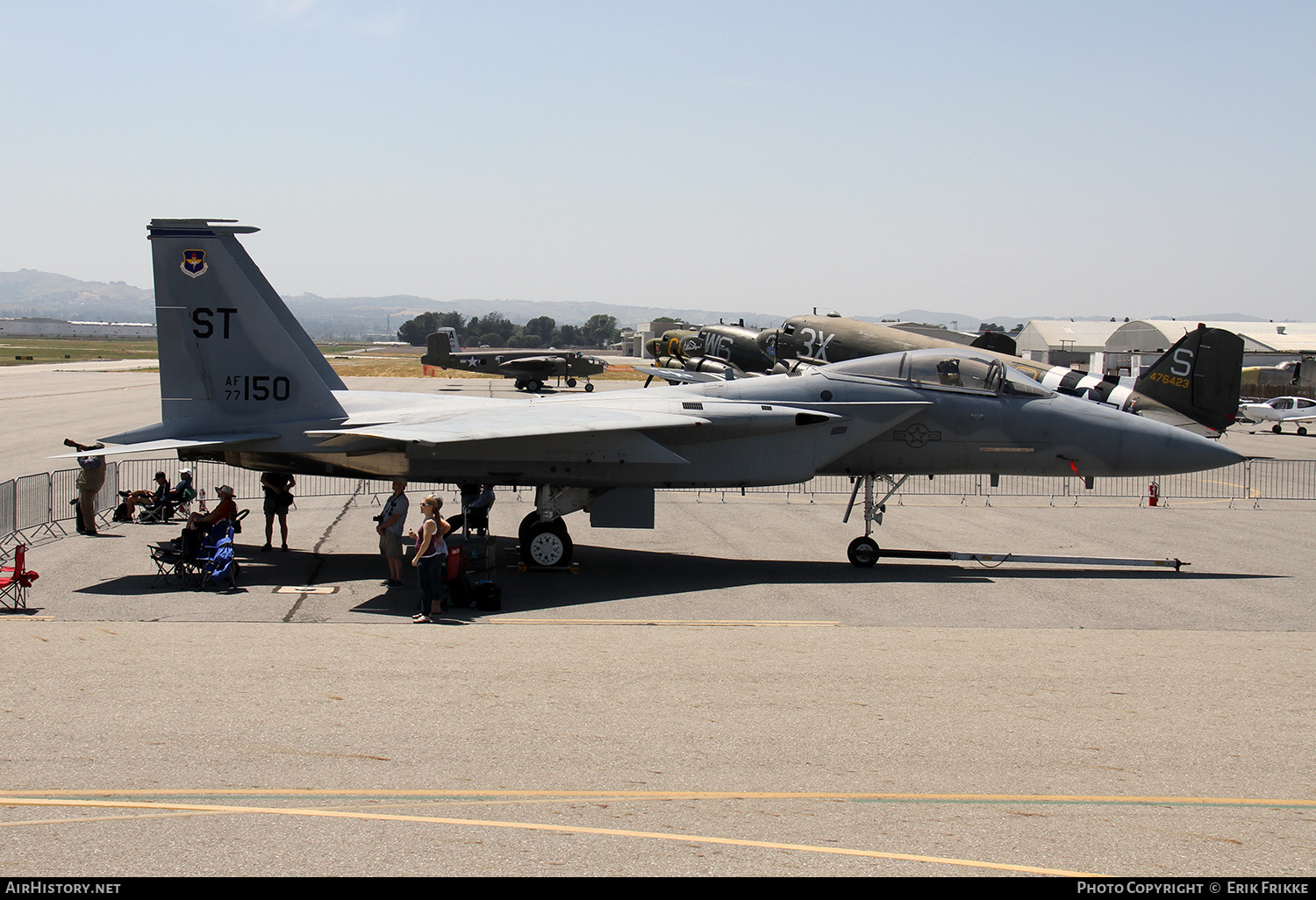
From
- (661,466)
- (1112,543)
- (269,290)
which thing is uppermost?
(269,290)

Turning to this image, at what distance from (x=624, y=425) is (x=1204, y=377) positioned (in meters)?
11.5

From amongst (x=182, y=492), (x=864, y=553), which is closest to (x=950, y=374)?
(x=864, y=553)

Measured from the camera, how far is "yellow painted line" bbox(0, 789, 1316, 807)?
5477 mm

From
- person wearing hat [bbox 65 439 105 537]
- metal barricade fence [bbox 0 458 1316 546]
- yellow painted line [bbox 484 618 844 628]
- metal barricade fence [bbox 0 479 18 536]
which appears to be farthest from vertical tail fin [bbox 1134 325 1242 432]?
metal barricade fence [bbox 0 479 18 536]

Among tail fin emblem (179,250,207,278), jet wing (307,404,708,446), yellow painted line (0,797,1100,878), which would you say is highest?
tail fin emblem (179,250,207,278)

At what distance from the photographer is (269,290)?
14188 millimetres

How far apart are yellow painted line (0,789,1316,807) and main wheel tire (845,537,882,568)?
26.4 ft

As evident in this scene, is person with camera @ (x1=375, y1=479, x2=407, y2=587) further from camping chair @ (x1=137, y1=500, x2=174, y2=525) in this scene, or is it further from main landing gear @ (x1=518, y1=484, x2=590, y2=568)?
camping chair @ (x1=137, y1=500, x2=174, y2=525)

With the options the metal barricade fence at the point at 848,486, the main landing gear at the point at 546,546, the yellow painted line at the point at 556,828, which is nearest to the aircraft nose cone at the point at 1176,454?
the metal barricade fence at the point at 848,486

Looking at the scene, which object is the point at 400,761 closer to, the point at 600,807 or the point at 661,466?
the point at 600,807

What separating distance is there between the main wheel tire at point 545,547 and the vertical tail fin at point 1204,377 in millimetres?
11907

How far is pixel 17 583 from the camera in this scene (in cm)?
1030
